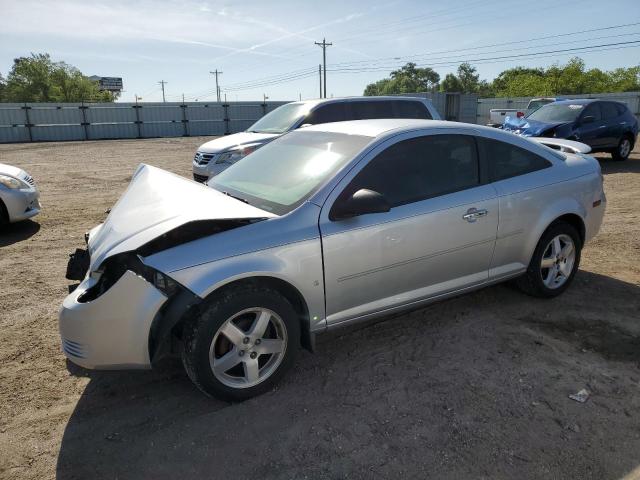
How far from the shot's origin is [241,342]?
2.89 m

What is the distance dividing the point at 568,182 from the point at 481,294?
1247 millimetres

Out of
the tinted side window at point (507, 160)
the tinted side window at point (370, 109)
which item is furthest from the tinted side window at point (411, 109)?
the tinted side window at point (507, 160)

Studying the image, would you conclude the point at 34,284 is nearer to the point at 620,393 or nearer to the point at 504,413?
the point at 504,413

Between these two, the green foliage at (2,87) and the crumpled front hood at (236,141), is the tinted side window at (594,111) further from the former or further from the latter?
the green foliage at (2,87)

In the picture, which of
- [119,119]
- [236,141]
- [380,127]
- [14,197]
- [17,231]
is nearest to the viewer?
[380,127]

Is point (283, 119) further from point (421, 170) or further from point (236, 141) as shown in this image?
point (421, 170)

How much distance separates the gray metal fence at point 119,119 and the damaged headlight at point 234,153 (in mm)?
22244

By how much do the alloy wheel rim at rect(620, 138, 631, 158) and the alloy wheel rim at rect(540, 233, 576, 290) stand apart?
1151 centimetres

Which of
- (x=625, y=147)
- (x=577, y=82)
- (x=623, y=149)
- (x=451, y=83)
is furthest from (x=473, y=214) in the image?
(x=451, y=83)

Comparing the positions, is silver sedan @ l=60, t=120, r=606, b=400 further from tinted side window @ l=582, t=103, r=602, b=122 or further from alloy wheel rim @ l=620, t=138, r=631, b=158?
alloy wheel rim @ l=620, t=138, r=631, b=158

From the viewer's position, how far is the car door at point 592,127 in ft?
40.9

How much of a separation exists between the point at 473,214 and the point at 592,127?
11.2 metres

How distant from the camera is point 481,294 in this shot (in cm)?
454

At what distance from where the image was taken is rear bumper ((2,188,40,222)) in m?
6.69
